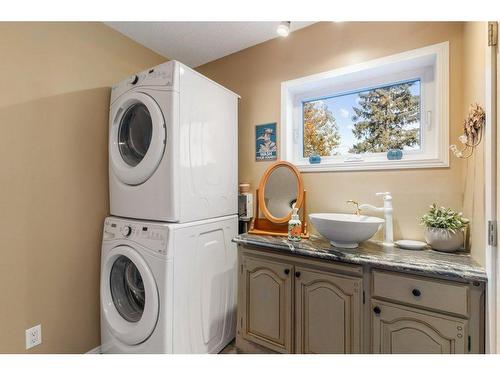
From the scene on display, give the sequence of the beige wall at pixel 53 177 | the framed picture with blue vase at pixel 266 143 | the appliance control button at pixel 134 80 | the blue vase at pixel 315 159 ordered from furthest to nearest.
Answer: the framed picture with blue vase at pixel 266 143
the blue vase at pixel 315 159
the appliance control button at pixel 134 80
the beige wall at pixel 53 177

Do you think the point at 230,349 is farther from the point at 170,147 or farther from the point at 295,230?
the point at 170,147

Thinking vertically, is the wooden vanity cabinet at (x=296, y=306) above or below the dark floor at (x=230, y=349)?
above

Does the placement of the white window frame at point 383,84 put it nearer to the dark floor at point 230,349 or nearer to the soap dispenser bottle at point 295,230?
the soap dispenser bottle at point 295,230

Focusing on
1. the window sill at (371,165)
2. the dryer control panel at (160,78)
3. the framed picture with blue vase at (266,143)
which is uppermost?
the dryer control panel at (160,78)

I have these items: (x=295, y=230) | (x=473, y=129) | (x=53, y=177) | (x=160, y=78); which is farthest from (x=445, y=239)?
(x=53, y=177)

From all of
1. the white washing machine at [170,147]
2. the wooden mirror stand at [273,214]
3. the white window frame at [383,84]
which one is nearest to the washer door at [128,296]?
the white washing machine at [170,147]

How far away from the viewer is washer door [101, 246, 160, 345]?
4.68 feet

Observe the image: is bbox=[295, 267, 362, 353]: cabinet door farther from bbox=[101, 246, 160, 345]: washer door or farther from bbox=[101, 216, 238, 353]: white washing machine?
bbox=[101, 246, 160, 345]: washer door

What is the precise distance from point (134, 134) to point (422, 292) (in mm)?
1941

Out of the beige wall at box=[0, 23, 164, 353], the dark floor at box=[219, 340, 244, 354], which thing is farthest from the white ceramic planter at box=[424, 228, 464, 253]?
the beige wall at box=[0, 23, 164, 353]

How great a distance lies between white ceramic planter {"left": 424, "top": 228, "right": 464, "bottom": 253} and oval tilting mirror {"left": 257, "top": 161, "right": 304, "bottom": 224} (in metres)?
0.80

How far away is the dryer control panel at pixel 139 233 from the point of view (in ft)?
4.66

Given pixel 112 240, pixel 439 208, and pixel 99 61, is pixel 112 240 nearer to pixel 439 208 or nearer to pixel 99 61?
pixel 99 61
